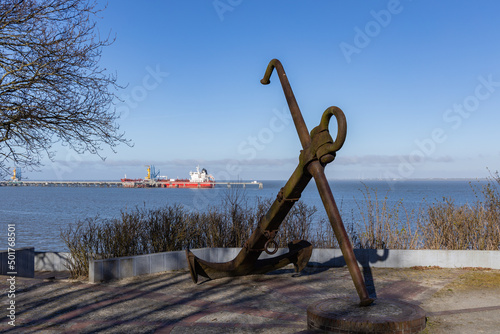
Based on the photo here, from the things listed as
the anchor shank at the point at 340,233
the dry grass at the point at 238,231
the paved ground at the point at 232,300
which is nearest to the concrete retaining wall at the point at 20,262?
the dry grass at the point at 238,231

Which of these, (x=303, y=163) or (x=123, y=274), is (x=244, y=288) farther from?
(x=303, y=163)

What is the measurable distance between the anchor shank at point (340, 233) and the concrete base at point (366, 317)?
0.57 feet

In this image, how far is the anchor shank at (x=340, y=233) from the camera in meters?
4.00

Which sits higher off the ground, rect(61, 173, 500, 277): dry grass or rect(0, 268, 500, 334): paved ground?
rect(61, 173, 500, 277): dry grass

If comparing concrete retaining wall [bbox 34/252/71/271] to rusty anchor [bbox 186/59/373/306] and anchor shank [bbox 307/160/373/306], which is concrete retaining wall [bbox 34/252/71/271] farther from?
anchor shank [bbox 307/160/373/306]

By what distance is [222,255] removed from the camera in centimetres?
839

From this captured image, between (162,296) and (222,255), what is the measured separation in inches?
95.5

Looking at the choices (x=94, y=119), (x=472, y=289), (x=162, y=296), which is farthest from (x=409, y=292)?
(x=94, y=119)

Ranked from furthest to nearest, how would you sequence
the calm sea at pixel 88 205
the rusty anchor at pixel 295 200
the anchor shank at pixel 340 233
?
the calm sea at pixel 88 205
the rusty anchor at pixel 295 200
the anchor shank at pixel 340 233

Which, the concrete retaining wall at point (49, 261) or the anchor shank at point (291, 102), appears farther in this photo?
the concrete retaining wall at point (49, 261)

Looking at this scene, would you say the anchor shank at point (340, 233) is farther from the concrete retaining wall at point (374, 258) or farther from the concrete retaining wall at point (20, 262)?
the concrete retaining wall at point (20, 262)

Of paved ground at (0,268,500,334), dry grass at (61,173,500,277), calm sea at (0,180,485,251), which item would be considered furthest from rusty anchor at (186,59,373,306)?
calm sea at (0,180,485,251)

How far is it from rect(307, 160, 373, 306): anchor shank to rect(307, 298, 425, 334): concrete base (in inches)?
6.9

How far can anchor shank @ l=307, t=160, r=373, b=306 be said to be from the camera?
13.1 ft
